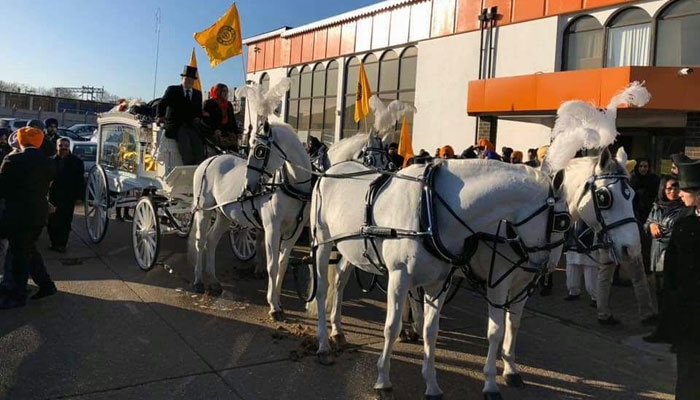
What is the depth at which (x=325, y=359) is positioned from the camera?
4672 millimetres

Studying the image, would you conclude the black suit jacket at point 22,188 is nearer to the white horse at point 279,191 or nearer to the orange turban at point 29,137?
the orange turban at point 29,137

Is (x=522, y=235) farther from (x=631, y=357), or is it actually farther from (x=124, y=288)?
(x=124, y=288)

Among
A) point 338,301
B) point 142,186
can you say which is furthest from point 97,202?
point 338,301

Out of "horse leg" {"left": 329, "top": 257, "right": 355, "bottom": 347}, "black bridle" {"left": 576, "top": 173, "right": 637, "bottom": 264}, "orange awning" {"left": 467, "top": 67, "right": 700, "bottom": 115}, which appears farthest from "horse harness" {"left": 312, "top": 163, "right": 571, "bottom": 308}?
"orange awning" {"left": 467, "top": 67, "right": 700, "bottom": 115}

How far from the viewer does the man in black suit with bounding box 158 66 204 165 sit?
25.2ft

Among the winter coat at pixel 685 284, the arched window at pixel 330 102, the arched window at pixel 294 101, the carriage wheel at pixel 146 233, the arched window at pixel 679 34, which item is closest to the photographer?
the winter coat at pixel 685 284

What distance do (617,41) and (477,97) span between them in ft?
11.7

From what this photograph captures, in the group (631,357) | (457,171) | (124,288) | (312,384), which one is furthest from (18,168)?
(631,357)

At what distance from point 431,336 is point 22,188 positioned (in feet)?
15.5

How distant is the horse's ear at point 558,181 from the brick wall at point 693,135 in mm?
8918

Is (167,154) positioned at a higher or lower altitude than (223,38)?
lower

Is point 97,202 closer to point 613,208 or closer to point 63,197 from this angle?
point 63,197

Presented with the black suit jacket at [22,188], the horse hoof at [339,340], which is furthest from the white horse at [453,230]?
the black suit jacket at [22,188]

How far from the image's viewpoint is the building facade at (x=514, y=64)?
37.1ft
